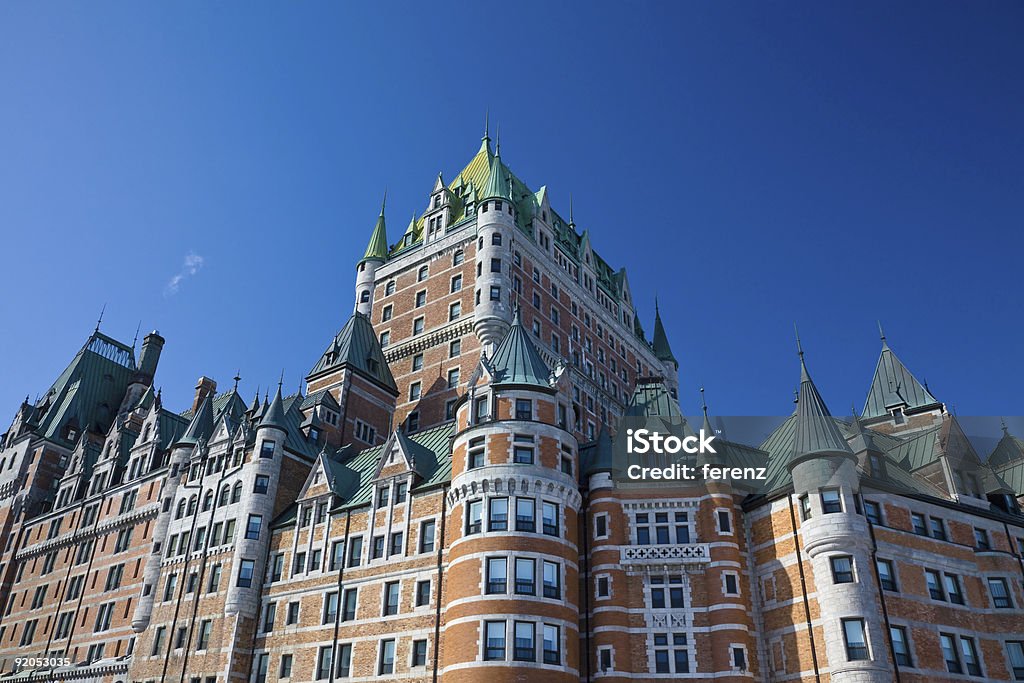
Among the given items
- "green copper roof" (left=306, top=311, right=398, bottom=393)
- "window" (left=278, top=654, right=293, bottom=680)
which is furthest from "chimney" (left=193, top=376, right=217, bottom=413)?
"window" (left=278, top=654, right=293, bottom=680)

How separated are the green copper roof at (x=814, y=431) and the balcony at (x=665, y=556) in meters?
7.79

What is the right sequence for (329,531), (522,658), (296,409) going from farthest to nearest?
(296,409)
(329,531)
(522,658)

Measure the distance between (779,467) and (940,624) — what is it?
12605 mm

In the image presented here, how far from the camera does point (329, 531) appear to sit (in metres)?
60.6

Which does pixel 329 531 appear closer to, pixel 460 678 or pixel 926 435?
pixel 460 678

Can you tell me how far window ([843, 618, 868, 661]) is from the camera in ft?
146

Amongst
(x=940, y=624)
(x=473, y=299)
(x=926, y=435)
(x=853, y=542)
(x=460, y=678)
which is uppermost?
(x=473, y=299)

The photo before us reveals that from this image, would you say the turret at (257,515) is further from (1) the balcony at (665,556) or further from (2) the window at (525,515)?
(1) the balcony at (665,556)

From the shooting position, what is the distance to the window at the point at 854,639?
44359 mm

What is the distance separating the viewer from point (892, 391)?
278 feet

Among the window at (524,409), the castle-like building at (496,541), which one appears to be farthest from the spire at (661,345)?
the window at (524,409)

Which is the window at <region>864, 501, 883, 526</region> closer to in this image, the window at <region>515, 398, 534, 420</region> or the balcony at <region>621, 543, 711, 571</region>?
the balcony at <region>621, 543, 711, 571</region>

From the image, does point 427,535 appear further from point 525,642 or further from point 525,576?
point 525,642

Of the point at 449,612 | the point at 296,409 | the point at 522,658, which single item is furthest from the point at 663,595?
the point at 296,409
